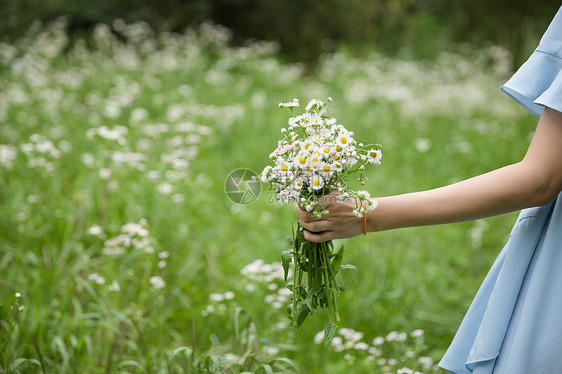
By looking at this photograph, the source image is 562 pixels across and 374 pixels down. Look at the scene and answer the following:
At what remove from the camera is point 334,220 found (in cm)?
105

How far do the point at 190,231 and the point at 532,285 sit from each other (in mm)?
2200

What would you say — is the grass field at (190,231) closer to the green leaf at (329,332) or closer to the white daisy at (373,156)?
the green leaf at (329,332)

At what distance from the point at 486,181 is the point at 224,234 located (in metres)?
2.16

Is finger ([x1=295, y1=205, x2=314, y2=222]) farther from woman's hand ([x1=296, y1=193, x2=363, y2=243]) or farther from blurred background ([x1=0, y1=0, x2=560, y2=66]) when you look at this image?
blurred background ([x1=0, y1=0, x2=560, y2=66])

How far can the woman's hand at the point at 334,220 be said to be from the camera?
104cm

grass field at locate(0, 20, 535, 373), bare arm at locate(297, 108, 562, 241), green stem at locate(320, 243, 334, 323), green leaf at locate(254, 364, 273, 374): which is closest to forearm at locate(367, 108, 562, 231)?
bare arm at locate(297, 108, 562, 241)

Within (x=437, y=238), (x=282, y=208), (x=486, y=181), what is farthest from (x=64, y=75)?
(x=486, y=181)

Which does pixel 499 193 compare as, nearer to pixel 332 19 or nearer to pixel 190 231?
pixel 190 231

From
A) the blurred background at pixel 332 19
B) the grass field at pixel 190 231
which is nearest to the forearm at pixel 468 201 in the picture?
the grass field at pixel 190 231

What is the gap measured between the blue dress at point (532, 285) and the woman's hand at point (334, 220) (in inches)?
12.9

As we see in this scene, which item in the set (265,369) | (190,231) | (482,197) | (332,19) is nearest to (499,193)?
(482,197)

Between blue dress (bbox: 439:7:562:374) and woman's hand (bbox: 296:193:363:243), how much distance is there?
1.08 feet

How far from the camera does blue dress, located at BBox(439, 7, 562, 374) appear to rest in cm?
94

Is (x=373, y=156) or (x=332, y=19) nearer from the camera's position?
(x=373, y=156)
